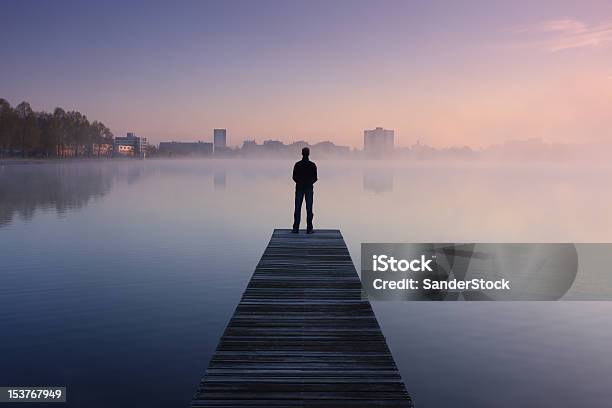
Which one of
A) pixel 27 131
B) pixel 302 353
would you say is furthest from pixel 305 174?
pixel 27 131

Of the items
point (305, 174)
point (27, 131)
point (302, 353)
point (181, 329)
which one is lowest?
point (181, 329)

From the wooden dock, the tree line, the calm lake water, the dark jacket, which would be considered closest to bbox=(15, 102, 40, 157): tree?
the tree line

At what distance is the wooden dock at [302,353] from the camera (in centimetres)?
786

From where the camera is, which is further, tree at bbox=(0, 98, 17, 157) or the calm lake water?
tree at bbox=(0, 98, 17, 157)

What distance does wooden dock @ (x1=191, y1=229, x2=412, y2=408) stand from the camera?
7.86 meters

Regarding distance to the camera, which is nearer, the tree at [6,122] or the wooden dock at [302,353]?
the wooden dock at [302,353]

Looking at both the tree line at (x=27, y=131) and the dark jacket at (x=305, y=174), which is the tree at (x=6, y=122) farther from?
the dark jacket at (x=305, y=174)

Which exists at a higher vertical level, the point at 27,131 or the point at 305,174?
the point at 27,131

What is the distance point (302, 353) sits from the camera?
31.2 feet

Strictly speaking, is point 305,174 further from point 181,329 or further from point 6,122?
point 6,122

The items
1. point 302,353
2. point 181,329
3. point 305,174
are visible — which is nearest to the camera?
point 302,353

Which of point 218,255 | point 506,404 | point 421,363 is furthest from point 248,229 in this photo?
point 506,404

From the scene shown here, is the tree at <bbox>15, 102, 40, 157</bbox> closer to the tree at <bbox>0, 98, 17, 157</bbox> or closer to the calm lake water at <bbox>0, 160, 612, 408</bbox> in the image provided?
the tree at <bbox>0, 98, 17, 157</bbox>

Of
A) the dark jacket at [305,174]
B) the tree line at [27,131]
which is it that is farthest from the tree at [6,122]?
the dark jacket at [305,174]
